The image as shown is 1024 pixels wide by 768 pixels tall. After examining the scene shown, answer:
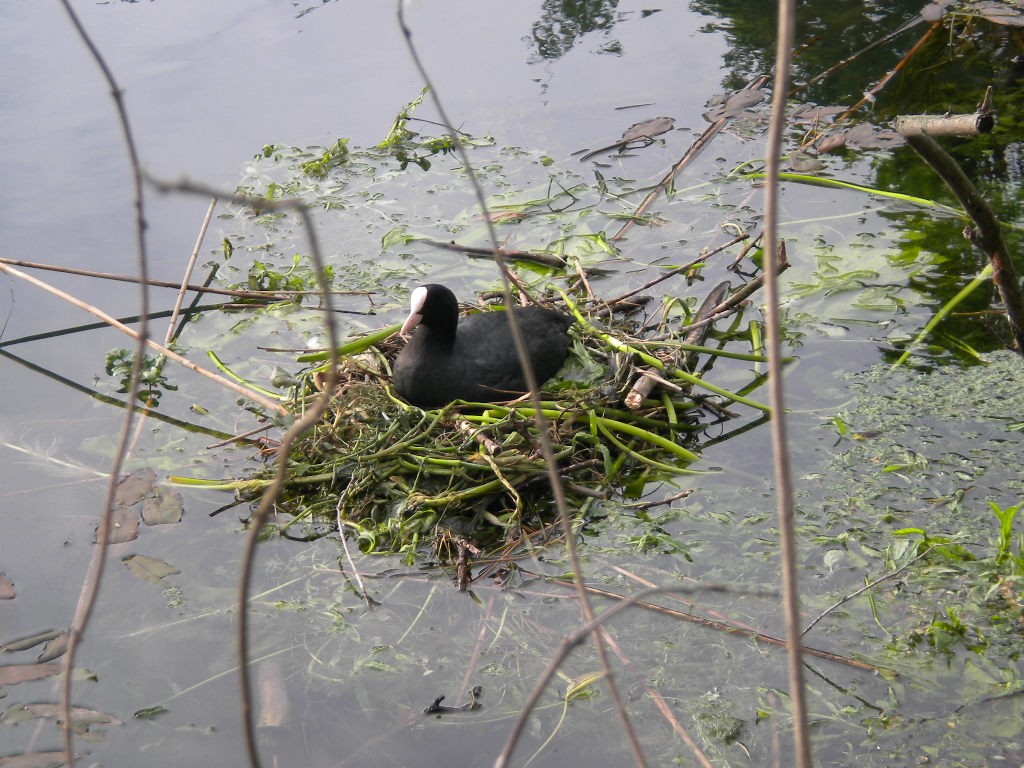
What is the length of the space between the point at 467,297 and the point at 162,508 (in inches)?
62.5

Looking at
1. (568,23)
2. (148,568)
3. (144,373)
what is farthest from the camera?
(568,23)

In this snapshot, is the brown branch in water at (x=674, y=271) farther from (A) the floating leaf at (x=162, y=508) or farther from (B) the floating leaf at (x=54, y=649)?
(B) the floating leaf at (x=54, y=649)

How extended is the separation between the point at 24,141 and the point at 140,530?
3181 mm

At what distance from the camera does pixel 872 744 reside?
2229mm

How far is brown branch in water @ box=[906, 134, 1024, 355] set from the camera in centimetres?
138

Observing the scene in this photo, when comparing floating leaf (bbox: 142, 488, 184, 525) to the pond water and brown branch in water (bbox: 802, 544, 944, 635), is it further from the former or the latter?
brown branch in water (bbox: 802, 544, 944, 635)

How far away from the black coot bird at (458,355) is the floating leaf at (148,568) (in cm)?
95

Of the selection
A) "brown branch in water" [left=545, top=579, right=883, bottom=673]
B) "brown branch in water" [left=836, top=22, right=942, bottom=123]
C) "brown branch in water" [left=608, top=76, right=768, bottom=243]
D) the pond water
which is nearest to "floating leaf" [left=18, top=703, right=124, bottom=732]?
the pond water

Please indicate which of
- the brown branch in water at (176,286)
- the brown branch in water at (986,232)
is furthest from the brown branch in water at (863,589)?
the brown branch in water at (176,286)

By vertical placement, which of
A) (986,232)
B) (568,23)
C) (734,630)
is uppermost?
(986,232)

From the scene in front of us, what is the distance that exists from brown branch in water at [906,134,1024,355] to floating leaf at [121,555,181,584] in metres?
2.38

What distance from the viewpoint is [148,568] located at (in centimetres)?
300

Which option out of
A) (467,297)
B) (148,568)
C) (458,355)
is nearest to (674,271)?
→ (467,297)

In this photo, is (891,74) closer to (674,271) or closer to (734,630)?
(674,271)
